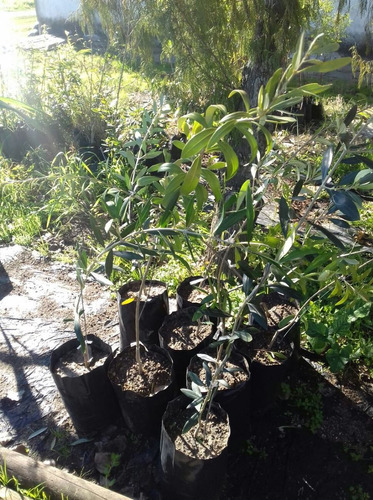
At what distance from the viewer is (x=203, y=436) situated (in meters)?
1.71

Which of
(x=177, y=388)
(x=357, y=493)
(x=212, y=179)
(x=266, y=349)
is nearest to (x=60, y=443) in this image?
(x=177, y=388)

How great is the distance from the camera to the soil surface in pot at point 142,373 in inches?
76.3

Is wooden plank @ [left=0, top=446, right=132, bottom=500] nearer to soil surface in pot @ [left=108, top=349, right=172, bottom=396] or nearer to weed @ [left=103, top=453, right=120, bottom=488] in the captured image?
weed @ [left=103, top=453, right=120, bottom=488]

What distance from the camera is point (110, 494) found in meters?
1.56

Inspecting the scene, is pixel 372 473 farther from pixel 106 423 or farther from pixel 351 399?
pixel 106 423

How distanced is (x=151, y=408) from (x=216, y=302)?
605mm

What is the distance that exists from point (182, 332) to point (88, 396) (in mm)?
546

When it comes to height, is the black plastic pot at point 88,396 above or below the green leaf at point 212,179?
below

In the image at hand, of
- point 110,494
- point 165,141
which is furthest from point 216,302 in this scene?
point 165,141

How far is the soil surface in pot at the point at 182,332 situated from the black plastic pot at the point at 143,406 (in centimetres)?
13

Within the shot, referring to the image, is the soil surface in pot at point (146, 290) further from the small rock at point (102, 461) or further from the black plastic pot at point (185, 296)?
the small rock at point (102, 461)

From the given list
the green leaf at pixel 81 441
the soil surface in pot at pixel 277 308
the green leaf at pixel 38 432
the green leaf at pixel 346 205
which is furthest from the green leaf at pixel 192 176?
the green leaf at pixel 38 432

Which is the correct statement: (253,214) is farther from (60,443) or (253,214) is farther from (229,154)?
(60,443)

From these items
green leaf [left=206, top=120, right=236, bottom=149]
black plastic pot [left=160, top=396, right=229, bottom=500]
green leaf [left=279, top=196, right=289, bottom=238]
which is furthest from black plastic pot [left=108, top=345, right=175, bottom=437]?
green leaf [left=206, top=120, right=236, bottom=149]
